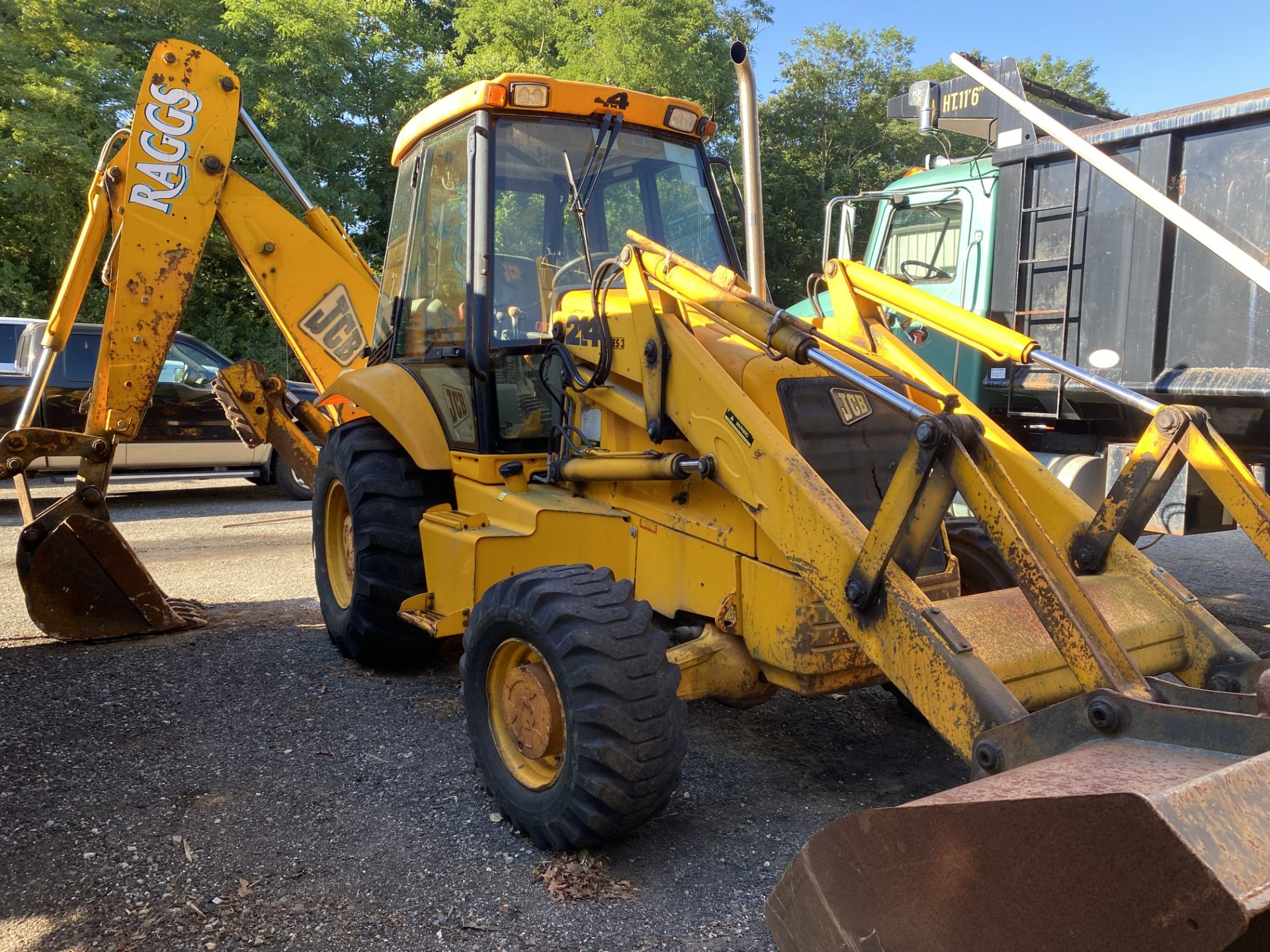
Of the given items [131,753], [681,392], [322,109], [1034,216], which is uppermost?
[322,109]

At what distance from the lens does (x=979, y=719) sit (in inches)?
96.0

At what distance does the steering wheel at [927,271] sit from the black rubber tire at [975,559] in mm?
3239

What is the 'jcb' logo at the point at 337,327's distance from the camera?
20.0 ft

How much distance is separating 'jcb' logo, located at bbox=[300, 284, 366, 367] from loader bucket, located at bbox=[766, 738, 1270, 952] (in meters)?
4.78

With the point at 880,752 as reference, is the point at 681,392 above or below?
above

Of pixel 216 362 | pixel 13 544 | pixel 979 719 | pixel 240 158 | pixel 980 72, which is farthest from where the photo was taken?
pixel 240 158

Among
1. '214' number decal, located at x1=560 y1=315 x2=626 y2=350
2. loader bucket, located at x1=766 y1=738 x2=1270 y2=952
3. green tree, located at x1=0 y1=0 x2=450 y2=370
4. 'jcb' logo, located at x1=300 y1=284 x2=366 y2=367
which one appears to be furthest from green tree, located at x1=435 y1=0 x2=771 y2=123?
loader bucket, located at x1=766 y1=738 x2=1270 y2=952

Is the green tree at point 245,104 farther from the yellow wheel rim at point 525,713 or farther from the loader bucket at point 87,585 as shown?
the yellow wheel rim at point 525,713

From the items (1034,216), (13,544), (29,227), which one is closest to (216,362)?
(13,544)

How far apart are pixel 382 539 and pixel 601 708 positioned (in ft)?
6.79

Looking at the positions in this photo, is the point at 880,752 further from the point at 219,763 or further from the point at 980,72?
the point at 980,72

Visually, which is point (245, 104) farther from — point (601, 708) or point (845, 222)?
point (601, 708)

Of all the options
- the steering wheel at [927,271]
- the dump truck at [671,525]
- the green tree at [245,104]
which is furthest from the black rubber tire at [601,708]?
the green tree at [245,104]

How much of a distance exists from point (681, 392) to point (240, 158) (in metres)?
15.4
